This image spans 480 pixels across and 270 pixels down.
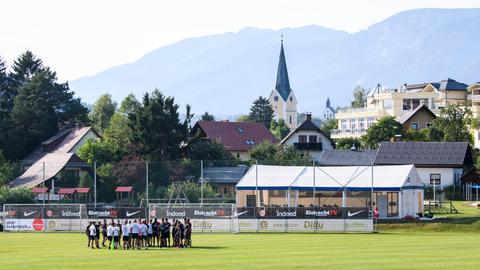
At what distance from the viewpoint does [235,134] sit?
138m

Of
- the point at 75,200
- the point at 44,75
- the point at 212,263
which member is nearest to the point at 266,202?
the point at 75,200

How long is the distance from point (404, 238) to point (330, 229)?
28.2ft

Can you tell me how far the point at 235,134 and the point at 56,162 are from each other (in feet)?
140

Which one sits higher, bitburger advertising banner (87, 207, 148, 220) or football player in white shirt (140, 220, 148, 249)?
bitburger advertising banner (87, 207, 148, 220)

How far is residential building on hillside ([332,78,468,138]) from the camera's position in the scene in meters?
164

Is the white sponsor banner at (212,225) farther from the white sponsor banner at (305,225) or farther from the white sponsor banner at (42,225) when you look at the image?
the white sponsor banner at (42,225)

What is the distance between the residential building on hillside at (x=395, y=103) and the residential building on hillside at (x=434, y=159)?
2289 inches

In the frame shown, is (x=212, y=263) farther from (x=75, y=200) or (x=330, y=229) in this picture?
(x=75, y=200)

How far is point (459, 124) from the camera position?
413ft

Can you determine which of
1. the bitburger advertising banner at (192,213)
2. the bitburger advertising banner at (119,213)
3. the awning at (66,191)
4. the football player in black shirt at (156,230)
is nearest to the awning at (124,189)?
the awning at (66,191)

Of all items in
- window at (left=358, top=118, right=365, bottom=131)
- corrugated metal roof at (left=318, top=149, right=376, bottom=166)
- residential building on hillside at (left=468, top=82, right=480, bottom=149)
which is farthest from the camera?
window at (left=358, top=118, right=365, bottom=131)

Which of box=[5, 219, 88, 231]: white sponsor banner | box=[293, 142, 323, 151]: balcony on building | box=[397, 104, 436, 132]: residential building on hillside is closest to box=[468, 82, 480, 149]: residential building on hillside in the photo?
box=[397, 104, 436, 132]: residential building on hillside

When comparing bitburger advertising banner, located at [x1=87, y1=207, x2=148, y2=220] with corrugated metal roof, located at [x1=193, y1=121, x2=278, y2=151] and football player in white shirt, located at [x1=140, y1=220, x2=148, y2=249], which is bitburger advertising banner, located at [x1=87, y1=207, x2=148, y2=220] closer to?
football player in white shirt, located at [x1=140, y1=220, x2=148, y2=249]

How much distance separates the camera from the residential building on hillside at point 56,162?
91.8m
